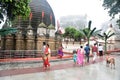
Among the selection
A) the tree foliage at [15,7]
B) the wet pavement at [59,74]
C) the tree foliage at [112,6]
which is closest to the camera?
the wet pavement at [59,74]

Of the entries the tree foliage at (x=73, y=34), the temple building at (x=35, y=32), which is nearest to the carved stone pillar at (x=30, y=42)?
the temple building at (x=35, y=32)

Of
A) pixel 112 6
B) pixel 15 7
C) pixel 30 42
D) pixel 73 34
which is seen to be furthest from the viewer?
pixel 73 34

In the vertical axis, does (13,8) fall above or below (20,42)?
above

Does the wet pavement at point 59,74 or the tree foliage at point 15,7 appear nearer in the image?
the wet pavement at point 59,74

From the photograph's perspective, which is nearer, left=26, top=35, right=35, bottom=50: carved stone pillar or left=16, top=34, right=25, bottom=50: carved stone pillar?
left=16, top=34, right=25, bottom=50: carved stone pillar

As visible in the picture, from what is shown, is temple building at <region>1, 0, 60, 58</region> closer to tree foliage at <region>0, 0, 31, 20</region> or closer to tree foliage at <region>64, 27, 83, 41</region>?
tree foliage at <region>0, 0, 31, 20</region>

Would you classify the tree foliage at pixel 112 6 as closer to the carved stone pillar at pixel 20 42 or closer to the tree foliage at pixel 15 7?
the tree foliage at pixel 15 7

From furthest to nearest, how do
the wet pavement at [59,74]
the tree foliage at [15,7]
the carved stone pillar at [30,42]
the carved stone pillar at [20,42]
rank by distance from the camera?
1. the carved stone pillar at [30,42]
2. the carved stone pillar at [20,42]
3. the tree foliage at [15,7]
4. the wet pavement at [59,74]

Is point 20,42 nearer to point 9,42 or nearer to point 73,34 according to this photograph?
point 9,42

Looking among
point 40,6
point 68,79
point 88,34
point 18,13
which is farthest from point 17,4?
point 88,34

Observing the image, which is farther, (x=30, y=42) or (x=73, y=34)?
(x=73, y=34)

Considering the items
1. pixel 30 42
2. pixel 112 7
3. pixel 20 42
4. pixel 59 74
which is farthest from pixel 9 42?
pixel 59 74

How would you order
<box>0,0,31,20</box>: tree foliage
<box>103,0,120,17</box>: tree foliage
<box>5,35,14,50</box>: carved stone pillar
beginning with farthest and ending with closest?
<box>5,35,14,50</box>: carved stone pillar < <box>103,0,120,17</box>: tree foliage < <box>0,0,31,20</box>: tree foliage

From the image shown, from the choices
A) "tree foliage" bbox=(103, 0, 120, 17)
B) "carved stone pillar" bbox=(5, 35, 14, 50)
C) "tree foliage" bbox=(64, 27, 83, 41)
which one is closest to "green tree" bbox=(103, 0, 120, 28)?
"tree foliage" bbox=(103, 0, 120, 17)
